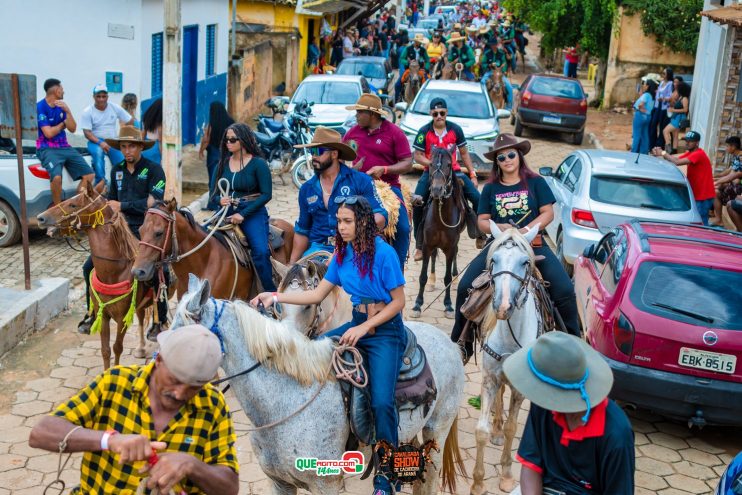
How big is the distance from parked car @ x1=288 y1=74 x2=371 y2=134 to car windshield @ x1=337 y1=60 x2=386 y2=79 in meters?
6.46

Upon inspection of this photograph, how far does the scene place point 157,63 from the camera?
1764 centimetres

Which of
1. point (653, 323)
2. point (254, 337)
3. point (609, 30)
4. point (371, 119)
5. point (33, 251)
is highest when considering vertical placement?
point (609, 30)

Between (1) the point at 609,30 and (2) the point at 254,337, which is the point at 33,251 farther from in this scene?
(1) the point at 609,30

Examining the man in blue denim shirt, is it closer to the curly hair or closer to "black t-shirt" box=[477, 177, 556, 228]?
"black t-shirt" box=[477, 177, 556, 228]

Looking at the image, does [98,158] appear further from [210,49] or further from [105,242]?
[210,49]

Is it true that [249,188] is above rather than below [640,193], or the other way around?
above

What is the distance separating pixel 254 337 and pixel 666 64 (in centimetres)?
2681

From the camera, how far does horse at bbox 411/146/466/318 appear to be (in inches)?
427

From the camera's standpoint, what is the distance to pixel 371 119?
31.6 ft

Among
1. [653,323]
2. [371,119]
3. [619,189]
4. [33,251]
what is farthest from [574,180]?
[33,251]

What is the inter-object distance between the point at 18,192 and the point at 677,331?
9.20 meters

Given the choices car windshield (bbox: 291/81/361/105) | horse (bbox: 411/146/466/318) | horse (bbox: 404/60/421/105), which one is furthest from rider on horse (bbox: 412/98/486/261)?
horse (bbox: 404/60/421/105)

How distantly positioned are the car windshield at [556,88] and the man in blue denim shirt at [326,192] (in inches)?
685

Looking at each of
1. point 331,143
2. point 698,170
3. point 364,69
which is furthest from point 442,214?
point 364,69
